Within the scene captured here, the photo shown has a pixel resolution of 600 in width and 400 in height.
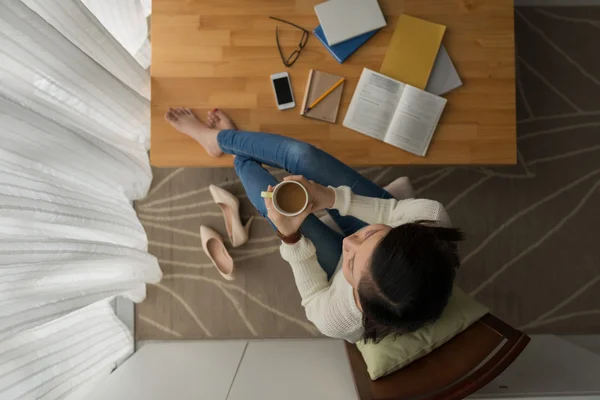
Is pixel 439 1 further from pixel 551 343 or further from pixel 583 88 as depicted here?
pixel 551 343

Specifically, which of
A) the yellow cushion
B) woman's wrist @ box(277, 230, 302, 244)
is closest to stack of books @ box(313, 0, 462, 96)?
woman's wrist @ box(277, 230, 302, 244)

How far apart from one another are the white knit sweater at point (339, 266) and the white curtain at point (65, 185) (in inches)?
22.0

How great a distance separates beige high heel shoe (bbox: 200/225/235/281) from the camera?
1.70m

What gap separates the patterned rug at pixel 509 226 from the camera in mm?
1743

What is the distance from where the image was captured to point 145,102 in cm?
143

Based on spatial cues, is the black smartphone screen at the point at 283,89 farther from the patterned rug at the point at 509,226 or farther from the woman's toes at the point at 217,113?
the patterned rug at the point at 509,226

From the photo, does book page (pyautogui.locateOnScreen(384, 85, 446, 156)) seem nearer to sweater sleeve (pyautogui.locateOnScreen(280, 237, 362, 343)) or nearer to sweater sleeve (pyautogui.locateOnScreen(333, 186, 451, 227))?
sweater sleeve (pyautogui.locateOnScreen(333, 186, 451, 227))

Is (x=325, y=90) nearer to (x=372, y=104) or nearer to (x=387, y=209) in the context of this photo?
(x=372, y=104)

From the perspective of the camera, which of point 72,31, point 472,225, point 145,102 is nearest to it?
point 72,31

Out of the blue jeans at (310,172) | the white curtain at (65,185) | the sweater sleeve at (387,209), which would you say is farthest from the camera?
the blue jeans at (310,172)

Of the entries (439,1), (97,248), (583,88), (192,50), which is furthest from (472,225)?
(97,248)

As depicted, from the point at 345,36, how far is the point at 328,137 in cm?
30

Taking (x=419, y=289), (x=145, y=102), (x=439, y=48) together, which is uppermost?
(x=439, y=48)

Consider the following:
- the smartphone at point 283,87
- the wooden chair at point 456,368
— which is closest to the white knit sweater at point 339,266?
the wooden chair at point 456,368
